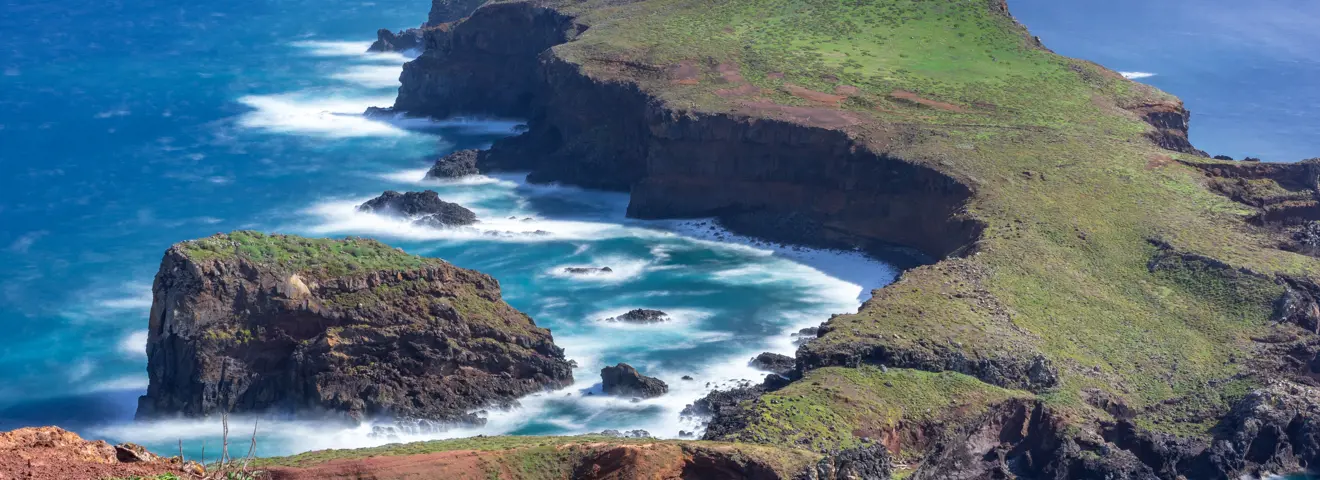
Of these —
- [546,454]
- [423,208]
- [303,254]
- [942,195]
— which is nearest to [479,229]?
[423,208]

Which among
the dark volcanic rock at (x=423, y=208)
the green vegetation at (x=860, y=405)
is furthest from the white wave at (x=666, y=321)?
the green vegetation at (x=860, y=405)

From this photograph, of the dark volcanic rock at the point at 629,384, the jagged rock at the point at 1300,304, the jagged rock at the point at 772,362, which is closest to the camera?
the dark volcanic rock at the point at 629,384

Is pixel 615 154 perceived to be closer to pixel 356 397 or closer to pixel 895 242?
pixel 895 242

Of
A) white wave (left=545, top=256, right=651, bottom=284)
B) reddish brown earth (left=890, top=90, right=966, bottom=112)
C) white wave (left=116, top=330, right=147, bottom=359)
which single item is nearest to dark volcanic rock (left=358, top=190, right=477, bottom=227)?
white wave (left=545, top=256, right=651, bottom=284)

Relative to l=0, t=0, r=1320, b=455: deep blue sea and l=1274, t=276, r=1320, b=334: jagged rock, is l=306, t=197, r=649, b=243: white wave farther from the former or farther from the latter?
l=1274, t=276, r=1320, b=334: jagged rock

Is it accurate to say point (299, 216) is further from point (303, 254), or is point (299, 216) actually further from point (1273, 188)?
point (1273, 188)

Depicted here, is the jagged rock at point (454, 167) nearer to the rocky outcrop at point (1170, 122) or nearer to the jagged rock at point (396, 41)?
the rocky outcrop at point (1170, 122)

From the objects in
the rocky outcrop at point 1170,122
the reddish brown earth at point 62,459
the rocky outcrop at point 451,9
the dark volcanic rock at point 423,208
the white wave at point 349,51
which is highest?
the rocky outcrop at point 451,9
